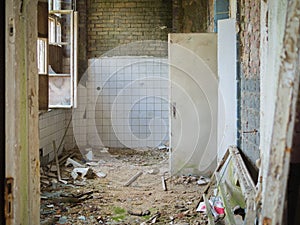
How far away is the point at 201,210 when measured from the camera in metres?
4.20

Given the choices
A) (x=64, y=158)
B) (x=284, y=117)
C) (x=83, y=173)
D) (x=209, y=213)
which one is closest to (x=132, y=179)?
(x=83, y=173)

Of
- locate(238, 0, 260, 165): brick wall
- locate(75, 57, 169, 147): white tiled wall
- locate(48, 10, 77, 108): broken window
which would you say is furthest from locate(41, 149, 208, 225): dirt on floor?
locate(75, 57, 169, 147): white tiled wall

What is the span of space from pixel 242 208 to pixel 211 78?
110 inches

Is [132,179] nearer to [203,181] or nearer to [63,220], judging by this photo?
[203,181]

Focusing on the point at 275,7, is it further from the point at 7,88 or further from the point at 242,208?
the point at 242,208

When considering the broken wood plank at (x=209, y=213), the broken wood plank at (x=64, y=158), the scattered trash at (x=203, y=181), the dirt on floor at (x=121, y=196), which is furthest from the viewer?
the broken wood plank at (x=64, y=158)

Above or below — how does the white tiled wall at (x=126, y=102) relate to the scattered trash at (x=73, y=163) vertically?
above

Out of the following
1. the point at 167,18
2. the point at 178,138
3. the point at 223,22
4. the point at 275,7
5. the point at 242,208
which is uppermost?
the point at 167,18

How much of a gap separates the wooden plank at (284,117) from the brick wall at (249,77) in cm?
212

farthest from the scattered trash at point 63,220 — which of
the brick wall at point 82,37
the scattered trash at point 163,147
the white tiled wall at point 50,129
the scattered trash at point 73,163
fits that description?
the brick wall at point 82,37

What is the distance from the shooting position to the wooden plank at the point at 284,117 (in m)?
1.00

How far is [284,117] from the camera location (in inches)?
39.5

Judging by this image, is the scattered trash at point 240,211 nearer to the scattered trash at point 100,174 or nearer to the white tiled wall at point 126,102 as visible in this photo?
the scattered trash at point 100,174

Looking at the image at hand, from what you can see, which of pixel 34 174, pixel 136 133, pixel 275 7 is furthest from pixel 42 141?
pixel 275 7
